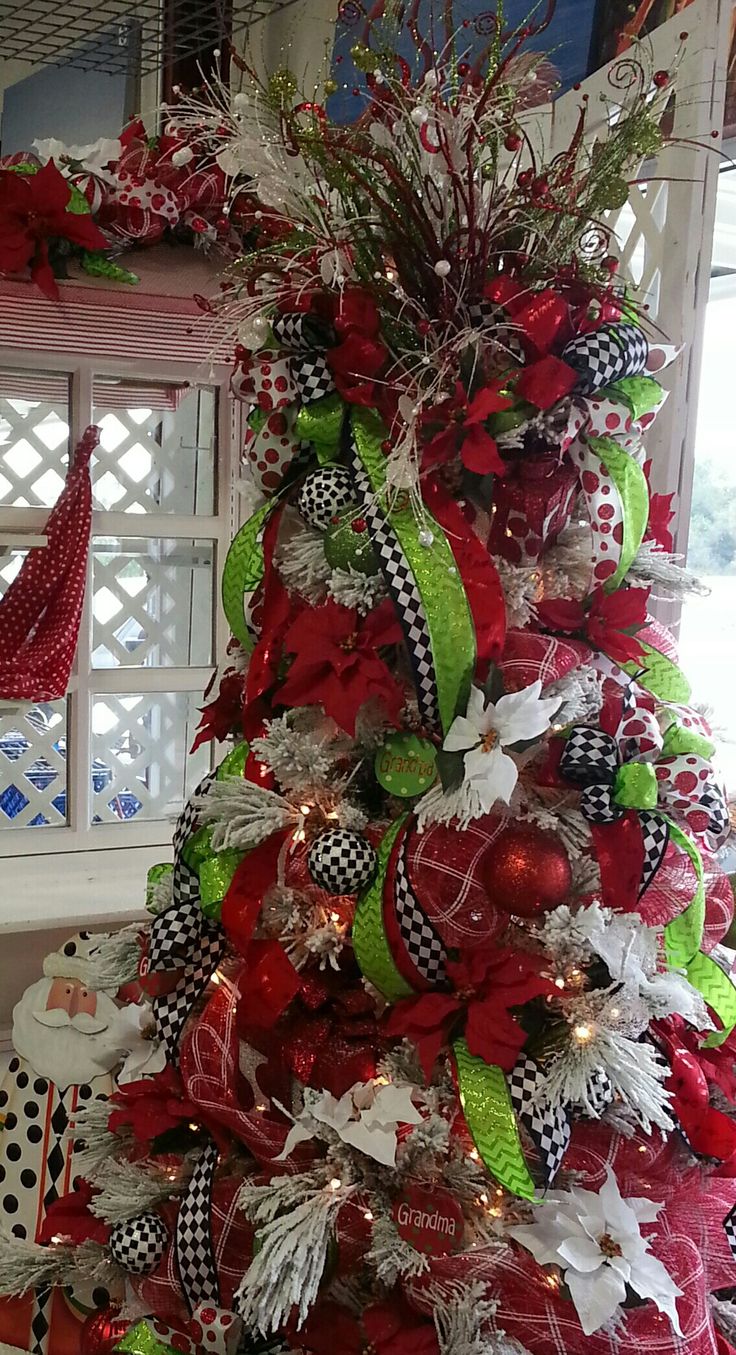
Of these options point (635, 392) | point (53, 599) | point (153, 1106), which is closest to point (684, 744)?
point (635, 392)

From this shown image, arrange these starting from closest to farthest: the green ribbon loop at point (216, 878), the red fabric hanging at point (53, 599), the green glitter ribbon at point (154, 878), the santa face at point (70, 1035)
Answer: the green ribbon loop at point (216, 878) < the green glitter ribbon at point (154, 878) < the santa face at point (70, 1035) < the red fabric hanging at point (53, 599)

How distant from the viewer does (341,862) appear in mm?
986

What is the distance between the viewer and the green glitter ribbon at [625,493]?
1029 millimetres

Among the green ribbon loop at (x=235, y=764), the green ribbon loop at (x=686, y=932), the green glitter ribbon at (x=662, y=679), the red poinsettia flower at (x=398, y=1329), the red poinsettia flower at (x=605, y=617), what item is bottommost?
the red poinsettia flower at (x=398, y=1329)

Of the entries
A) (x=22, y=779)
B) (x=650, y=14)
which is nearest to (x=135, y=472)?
(x=22, y=779)

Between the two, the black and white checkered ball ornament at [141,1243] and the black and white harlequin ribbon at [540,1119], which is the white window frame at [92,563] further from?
the black and white harlequin ribbon at [540,1119]

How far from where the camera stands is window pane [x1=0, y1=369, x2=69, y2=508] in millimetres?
2090

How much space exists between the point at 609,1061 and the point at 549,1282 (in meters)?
0.20

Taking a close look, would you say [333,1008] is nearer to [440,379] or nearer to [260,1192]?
[260,1192]

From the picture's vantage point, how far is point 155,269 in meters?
1.98

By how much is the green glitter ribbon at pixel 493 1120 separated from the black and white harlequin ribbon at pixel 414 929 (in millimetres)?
80

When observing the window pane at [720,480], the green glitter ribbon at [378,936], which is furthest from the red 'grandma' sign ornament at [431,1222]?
the window pane at [720,480]

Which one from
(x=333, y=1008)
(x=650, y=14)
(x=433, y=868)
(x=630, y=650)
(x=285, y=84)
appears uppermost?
(x=650, y=14)

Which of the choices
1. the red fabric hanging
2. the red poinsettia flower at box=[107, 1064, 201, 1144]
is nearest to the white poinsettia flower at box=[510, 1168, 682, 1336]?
the red poinsettia flower at box=[107, 1064, 201, 1144]
